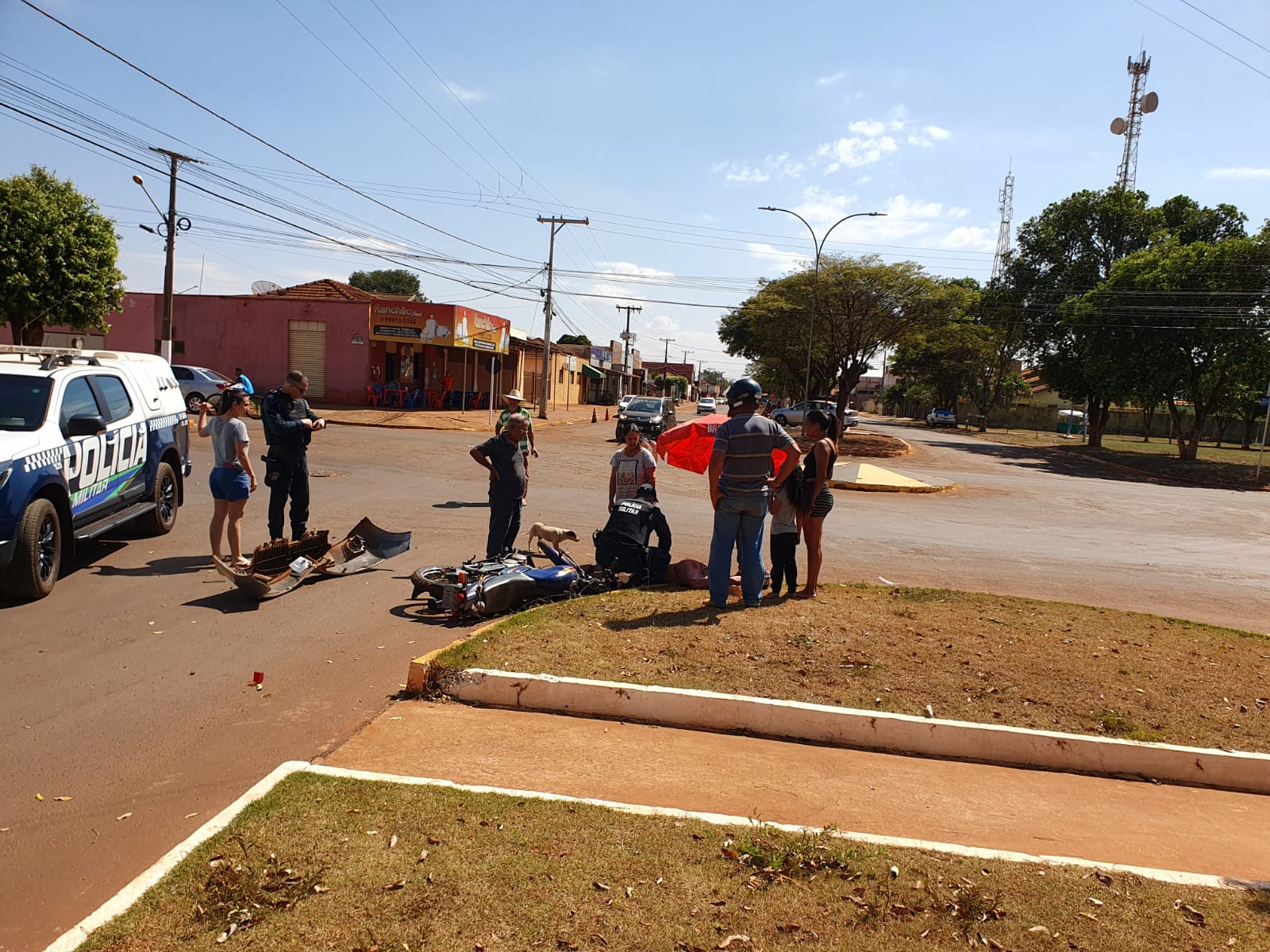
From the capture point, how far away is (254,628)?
20.9 ft

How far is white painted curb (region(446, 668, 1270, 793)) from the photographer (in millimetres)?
4648

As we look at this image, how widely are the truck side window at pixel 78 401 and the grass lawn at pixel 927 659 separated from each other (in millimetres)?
4510

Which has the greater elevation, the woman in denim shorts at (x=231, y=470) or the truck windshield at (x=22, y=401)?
the truck windshield at (x=22, y=401)

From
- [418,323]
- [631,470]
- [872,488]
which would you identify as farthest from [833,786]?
[418,323]

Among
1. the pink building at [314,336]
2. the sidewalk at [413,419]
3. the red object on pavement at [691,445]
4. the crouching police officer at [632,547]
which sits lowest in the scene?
the crouching police officer at [632,547]

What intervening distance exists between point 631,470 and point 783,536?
175 cm

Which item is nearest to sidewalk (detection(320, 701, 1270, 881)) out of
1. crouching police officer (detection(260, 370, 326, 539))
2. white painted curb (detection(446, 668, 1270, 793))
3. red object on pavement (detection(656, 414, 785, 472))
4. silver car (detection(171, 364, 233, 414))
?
white painted curb (detection(446, 668, 1270, 793))

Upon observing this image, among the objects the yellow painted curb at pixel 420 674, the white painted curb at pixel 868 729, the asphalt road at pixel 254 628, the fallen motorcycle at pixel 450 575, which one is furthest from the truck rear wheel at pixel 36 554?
the white painted curb at pixel 868 729

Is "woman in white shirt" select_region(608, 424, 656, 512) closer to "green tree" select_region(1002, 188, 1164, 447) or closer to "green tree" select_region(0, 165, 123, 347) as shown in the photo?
"green tree" select_region(0, 165, 123, 347)

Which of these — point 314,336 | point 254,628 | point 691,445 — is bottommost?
point 254,628

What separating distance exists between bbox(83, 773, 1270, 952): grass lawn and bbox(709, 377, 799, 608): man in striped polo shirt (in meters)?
3.34

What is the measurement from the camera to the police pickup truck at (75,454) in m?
6.56

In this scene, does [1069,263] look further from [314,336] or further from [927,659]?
[927,659]

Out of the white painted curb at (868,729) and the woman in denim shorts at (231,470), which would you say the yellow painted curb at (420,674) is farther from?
the woman in denim shorts at (231,470)
